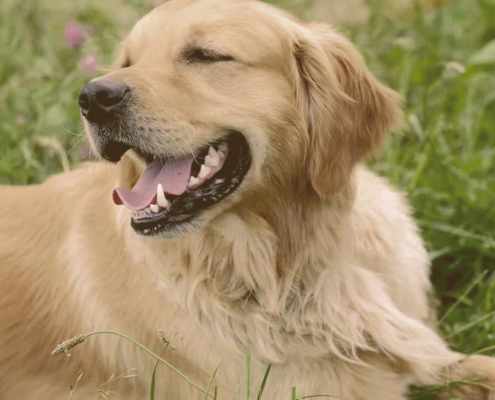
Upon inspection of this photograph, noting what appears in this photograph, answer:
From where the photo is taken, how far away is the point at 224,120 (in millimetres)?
2770

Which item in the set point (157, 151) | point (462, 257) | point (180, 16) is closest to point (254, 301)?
point (157, 151)

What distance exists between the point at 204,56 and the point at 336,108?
0.49 metres

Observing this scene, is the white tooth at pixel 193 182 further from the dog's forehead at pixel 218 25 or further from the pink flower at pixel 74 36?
the pink flower at pixel 74 36

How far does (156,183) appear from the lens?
2.90m

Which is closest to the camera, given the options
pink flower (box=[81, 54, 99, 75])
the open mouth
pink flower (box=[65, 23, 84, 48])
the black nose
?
the black nose

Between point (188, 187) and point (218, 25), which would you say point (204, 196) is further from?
point (218, 25)

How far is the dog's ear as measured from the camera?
2879 mm

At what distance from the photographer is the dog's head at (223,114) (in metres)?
2.76

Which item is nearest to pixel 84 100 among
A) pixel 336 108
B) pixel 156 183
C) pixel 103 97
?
pixel 103 97

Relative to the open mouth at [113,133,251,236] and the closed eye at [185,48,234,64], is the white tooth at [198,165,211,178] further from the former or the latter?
the closed eye at [185,48,234,64]

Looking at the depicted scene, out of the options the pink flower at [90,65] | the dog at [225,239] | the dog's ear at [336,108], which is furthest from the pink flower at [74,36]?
the dog's ear at [336,108]

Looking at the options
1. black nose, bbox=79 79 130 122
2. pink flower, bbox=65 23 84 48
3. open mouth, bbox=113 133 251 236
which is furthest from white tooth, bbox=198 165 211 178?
pink flower, bbox=65 23 84 48

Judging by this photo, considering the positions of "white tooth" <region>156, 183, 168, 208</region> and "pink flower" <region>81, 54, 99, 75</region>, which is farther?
"pink flower" <region>81, 54, 99, 75</region>

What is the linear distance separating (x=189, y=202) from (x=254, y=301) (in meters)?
0.48
